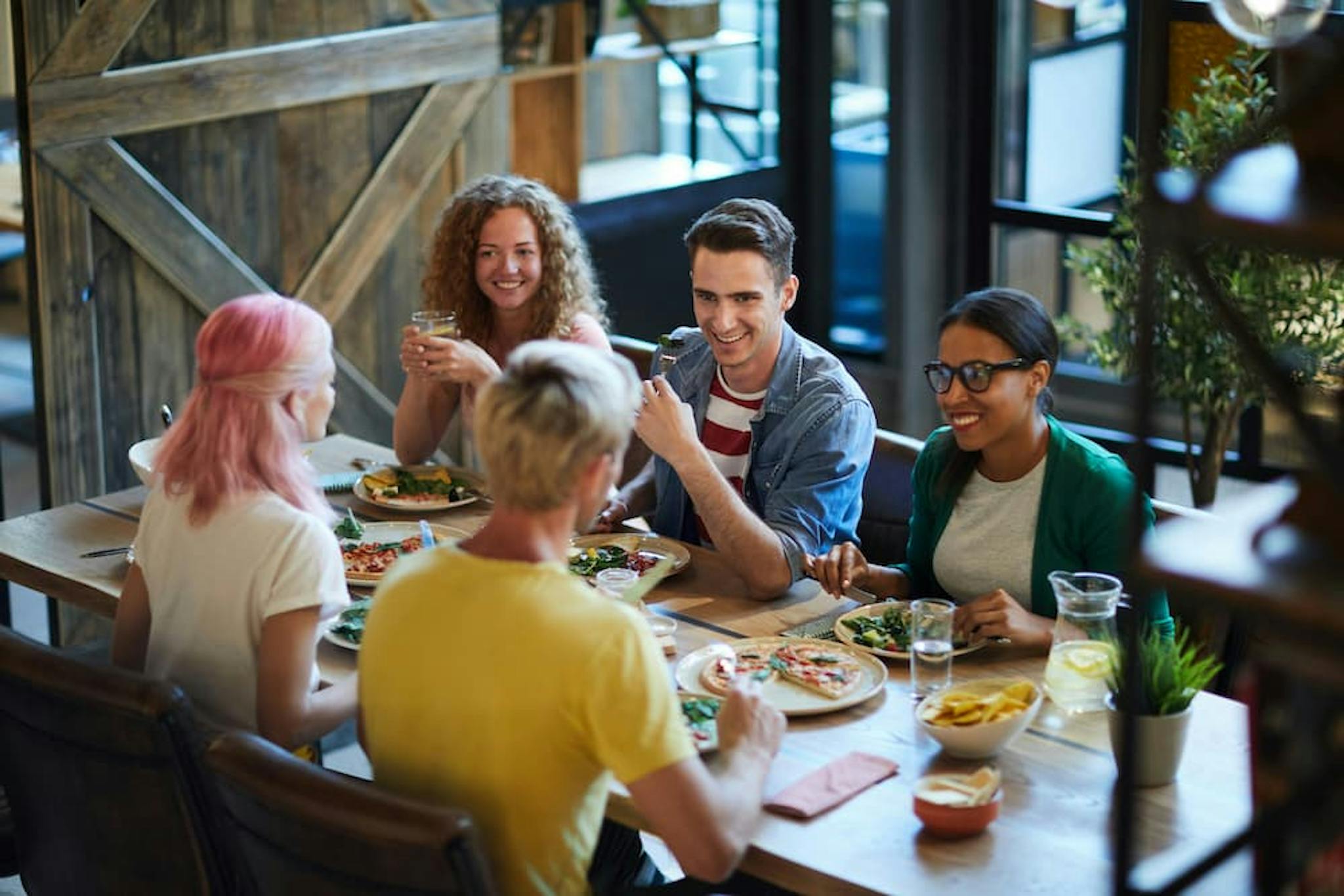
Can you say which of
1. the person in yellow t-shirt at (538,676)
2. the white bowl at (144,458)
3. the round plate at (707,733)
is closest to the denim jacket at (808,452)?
the round plate at (707,733)

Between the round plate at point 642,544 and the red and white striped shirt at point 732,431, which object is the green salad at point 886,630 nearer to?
the round plate at point 642,544

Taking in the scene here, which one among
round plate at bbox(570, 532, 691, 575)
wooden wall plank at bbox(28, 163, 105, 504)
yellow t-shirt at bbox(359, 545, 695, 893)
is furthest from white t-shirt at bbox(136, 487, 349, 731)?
wooden wall plank at bbox(28, 163, 105, 504)

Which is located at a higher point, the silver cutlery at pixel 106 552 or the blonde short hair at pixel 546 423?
the blonde short hair at pixel 546 423

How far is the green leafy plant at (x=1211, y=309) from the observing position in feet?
14.3

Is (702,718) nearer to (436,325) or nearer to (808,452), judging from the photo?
(808,452)

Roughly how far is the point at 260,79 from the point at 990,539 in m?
2.68

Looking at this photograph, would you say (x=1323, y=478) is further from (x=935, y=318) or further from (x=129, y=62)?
(x=935, y=318)

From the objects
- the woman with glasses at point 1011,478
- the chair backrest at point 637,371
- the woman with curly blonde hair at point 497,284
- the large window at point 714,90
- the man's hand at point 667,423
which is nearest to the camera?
the woman with glasses at point 1011,478

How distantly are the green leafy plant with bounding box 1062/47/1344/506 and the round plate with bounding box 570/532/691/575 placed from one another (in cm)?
152

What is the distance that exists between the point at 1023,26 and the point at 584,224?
1.57 m

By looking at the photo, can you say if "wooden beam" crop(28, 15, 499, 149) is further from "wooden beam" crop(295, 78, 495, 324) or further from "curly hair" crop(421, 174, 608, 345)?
"curly hair" crop(421, 174, 608, 345)

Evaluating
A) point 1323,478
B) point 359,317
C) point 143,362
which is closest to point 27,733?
point 1323,478

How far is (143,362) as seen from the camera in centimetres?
466

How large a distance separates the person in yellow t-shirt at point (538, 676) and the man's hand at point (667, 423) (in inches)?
32.5
